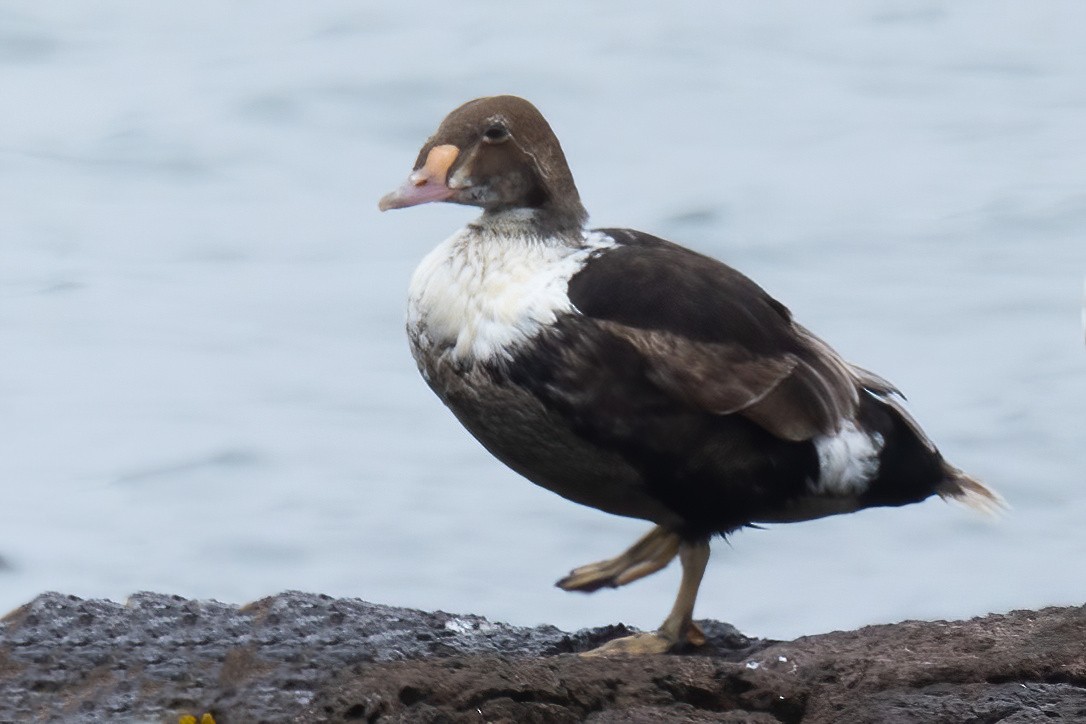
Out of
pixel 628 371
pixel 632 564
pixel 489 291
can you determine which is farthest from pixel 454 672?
pixel 632 564

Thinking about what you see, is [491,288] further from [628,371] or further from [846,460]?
[846,460]

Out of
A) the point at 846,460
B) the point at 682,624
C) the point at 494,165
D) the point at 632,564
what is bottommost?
the point at 682,624

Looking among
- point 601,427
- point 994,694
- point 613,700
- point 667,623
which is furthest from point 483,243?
point 994,694

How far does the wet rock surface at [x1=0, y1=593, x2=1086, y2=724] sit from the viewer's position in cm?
311

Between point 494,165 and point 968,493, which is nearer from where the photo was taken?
point 494,165

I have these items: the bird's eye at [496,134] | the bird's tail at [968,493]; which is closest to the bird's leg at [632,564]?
the bird's tail at [968,493]

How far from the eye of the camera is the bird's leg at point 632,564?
4367 mm

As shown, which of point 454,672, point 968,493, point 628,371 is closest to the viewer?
point 454,672

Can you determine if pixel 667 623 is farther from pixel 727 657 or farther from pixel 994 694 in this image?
pixel 994 694

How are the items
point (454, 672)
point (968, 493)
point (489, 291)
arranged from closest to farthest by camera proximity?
1. point (454, 672)
2. point (489, 291)
3. point (968, 493)

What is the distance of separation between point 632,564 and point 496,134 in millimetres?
1087

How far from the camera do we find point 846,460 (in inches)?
156

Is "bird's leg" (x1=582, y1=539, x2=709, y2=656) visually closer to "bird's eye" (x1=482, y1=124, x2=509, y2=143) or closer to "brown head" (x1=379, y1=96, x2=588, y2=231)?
"brown head" (x1=379, y1=96, x2=588, y2=231)

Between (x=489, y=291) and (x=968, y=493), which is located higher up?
(x=489, y=291)
